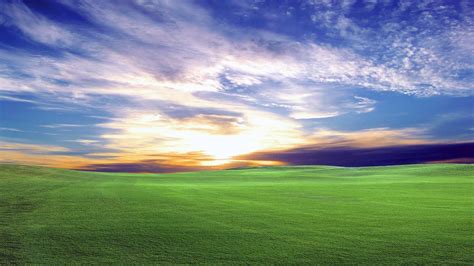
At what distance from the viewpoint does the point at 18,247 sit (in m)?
9.76

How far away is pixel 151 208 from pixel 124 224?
11.4 feet

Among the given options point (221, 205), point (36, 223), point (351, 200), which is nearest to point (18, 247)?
point (36, 223)

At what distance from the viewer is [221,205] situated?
56.7 ft

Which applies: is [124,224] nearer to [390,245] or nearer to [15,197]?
[390,245]

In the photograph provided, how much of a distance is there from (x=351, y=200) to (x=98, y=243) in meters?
14.3

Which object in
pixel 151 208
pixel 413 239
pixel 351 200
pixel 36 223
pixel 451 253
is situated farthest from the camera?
pixel 351 200

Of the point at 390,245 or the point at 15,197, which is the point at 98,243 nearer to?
the point at 390,245

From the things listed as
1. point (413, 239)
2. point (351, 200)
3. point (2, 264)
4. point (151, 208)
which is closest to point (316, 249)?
point (413, 239)

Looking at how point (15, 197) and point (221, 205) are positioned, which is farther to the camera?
point (15, 197)

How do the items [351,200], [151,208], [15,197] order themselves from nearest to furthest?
[151,208]
[15,197]
[351,200]

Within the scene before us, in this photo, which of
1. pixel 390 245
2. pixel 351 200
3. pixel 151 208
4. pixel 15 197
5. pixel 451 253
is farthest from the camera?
pixel 351 200

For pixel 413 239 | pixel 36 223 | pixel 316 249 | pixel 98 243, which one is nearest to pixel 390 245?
pixel 413 239

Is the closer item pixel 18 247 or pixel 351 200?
pixel 18 247

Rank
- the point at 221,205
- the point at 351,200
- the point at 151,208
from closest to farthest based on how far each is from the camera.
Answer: the point at 151,208 < the point at 221,205 < the point at 351,200
